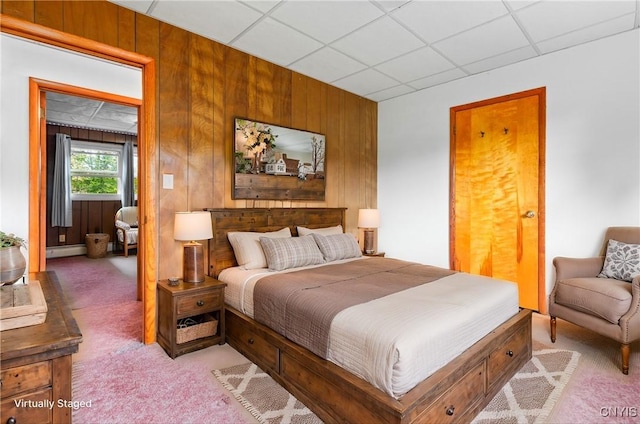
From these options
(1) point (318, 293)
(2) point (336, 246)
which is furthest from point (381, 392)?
(2) point (336, 246)

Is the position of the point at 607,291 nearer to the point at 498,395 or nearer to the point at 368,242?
the point at 498,395

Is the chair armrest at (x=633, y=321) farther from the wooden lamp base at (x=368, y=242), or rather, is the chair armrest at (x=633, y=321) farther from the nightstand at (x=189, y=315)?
the nightstand at (x=189, y=315)

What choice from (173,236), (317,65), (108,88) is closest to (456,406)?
(173,236)

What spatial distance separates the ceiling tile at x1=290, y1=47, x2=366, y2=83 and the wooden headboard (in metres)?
1.64

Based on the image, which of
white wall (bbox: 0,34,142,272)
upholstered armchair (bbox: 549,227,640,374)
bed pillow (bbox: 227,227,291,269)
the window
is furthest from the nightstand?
the window

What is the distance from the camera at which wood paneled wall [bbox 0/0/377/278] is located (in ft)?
8.36

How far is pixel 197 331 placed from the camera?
269cm

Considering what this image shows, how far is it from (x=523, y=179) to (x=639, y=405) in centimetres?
227

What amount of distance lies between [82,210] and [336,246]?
6.46 meters

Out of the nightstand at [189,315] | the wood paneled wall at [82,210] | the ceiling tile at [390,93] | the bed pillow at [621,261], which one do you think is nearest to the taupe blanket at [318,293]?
the nightstand at [189,315]

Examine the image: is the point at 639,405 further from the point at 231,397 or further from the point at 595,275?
the point at 231,397

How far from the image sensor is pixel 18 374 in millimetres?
1146

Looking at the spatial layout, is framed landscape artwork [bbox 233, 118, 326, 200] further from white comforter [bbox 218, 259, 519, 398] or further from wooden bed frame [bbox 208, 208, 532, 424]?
white comforter [bbox 218, 259, 519, 398]

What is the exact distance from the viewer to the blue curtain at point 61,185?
21.6ft
